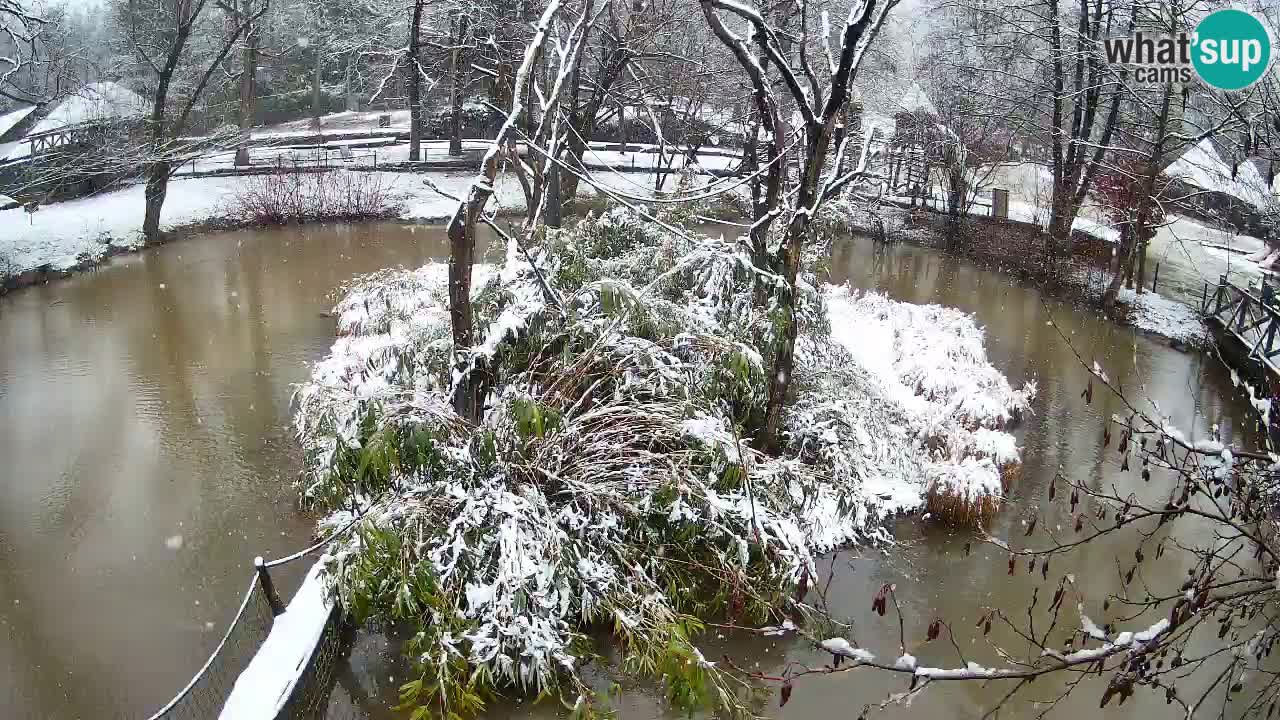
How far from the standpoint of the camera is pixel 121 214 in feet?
65.0

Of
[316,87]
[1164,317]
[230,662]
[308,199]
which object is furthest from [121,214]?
[1164,317]

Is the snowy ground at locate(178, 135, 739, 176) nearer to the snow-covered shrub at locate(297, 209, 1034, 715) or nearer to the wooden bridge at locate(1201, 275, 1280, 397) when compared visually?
the wooden bridge at locate(1201, 275, 1280, 397)

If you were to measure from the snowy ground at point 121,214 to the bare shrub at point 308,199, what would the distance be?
389 millimetres

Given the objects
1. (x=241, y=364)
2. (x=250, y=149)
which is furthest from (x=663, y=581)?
(x=250, y=149)

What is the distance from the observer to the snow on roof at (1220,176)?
15.7m

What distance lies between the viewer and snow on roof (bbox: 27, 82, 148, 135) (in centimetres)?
2006

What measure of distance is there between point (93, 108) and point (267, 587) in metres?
19.3

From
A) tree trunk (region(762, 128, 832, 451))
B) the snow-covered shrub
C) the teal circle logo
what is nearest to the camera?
the snow-covered shrub

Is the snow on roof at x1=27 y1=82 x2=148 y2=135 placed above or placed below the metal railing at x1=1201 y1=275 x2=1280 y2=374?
above

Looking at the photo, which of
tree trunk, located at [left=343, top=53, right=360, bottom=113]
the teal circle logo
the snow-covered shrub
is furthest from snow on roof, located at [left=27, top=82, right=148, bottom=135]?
the teal circle logo

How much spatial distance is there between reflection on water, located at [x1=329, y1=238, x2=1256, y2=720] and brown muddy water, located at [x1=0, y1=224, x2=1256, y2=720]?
2 cm

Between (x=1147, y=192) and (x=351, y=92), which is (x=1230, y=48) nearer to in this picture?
(x=1147, y=192)

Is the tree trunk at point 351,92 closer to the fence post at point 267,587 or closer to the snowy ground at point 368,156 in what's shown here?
the snowy ground at point 368,156

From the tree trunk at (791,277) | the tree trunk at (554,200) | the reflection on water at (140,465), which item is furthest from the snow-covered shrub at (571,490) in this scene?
the tree trunk at (554,200)
